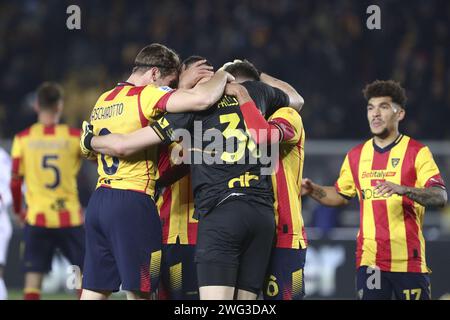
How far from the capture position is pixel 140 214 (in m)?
5.38

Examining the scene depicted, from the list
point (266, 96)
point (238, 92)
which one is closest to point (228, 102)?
point (238, 92)

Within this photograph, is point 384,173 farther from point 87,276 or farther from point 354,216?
point 354,216

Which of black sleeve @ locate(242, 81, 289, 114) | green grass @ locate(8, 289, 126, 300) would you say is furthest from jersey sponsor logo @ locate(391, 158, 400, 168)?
green grass @ locate(8, 289, 126, 300)

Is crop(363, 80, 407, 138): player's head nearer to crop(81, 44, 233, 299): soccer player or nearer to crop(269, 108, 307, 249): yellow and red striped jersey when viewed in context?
crop(269, 108, 307, 249): yellow and red striped jersey

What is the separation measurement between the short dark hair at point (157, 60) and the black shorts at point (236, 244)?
1.12m

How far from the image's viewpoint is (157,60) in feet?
18.6

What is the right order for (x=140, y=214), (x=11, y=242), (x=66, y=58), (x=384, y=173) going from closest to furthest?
(x=140, y=214)
(x=384, y=173)
(x=11, y=242)
(x=66, y=58)

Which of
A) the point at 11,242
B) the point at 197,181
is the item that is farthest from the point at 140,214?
the point at 11,242

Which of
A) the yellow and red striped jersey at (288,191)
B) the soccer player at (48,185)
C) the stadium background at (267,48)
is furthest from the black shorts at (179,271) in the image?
the stadium background at (267,48)

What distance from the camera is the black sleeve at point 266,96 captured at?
546cm

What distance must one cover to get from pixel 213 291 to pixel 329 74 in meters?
10.4

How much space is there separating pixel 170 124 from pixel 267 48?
1021cm

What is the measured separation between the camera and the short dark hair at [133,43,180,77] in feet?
18.6

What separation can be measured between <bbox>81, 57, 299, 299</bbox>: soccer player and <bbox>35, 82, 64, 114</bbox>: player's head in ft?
11.0
